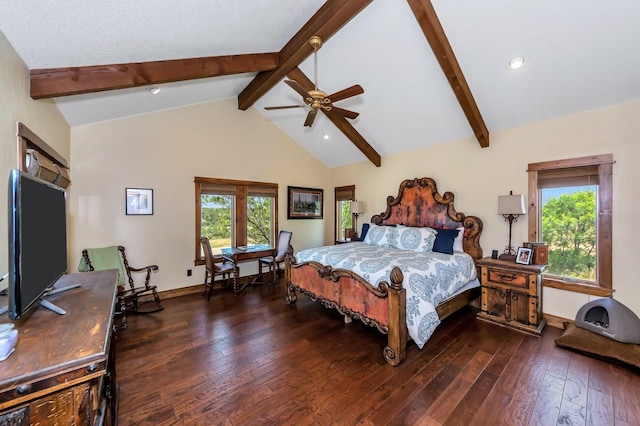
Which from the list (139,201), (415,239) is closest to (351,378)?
(415,239)

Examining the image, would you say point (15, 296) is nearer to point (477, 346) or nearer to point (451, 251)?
point (477, 346)

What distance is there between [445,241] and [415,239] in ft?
1.38

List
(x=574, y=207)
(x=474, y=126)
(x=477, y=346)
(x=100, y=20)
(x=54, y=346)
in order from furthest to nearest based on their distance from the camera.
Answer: (x=474, y=126), (x=574, y=207), (x=477, y=346), (x=100, y=20), (x=54, y=346)

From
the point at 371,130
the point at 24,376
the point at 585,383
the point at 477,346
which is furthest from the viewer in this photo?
the point at 371,130

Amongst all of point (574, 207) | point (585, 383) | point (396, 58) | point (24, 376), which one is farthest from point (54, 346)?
point (574, 207)

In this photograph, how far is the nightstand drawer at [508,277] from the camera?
119 inches

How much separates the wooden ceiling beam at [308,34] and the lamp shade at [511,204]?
2.88 meters

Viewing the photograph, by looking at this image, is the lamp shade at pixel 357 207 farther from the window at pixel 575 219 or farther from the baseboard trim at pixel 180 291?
the baseboard trim at pixel 180 291

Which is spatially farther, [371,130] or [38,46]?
[371,130]

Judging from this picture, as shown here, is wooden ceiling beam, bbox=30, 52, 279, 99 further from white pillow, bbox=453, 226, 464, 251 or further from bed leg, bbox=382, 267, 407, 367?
white pillow, bbox=453, 226, 464, 251

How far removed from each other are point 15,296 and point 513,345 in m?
3.83

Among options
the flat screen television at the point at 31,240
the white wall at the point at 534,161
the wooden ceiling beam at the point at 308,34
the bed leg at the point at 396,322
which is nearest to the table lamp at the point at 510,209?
the white wall at the point at 534,161

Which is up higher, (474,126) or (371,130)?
(371,130)

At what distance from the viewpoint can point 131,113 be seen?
12.5 feet
